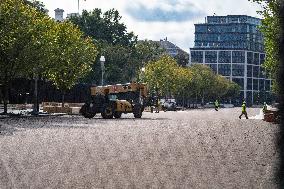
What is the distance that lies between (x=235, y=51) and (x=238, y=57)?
2502 mm

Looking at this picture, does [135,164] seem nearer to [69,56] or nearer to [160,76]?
[69,56]

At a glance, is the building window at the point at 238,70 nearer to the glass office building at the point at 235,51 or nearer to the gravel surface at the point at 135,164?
the glass office building at the point at 235,51

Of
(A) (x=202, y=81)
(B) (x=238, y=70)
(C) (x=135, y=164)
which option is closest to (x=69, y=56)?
(C) (x=135, y=164)

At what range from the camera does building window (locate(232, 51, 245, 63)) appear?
174 m

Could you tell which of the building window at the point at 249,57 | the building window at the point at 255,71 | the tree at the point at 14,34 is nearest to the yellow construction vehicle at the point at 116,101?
the tree at the point at 14,34

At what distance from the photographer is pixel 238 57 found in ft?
571

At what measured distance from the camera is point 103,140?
15938 mm

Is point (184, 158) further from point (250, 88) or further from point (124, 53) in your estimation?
point (250, 88)

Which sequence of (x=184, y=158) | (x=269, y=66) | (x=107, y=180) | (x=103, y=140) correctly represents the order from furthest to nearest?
(x=269, y=66)
(x=103, y=140)
(x=184, y=158)
(x=107, y=180)

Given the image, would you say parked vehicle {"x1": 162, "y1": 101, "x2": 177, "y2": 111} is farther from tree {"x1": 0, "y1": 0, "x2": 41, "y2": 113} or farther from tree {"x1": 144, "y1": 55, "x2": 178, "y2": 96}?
tree {"x1": 0, "y1": 0, "x2": 41, "y2": 113}

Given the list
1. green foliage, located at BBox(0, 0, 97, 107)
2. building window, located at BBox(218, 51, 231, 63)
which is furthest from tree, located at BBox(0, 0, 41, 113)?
building window, located at BBox(218, 51, 231, 63)

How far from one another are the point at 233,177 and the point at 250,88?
173 meters

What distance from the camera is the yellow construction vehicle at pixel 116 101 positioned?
1388 inches

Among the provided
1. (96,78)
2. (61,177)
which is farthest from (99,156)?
(96,78)
